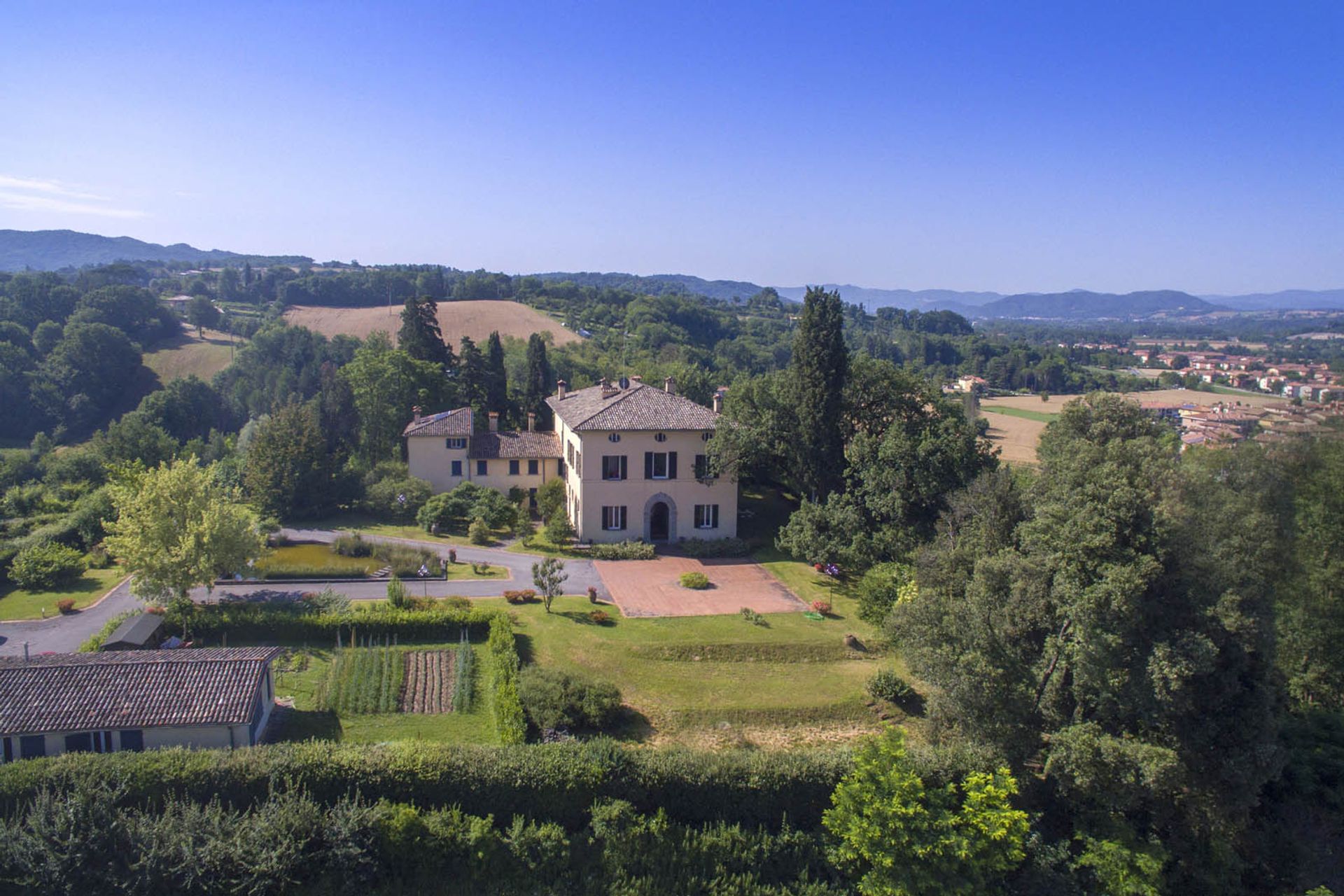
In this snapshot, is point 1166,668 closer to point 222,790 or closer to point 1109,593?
point 1109,593

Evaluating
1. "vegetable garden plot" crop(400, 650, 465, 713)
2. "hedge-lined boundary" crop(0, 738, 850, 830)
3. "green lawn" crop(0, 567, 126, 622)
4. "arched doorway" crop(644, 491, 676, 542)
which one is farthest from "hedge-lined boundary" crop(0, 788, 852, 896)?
"arched doorway" crop(644, 491, 676, 542)

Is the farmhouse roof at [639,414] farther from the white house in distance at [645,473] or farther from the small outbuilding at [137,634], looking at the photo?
the small outbuilding at [137,634]

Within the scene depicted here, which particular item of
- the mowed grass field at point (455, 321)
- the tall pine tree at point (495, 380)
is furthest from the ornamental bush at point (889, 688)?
the mowed grass field at point (455, 321)

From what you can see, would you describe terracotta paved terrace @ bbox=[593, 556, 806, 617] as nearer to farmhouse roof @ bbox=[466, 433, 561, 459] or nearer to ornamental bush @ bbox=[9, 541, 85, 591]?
farmhouse roof @ bbox=[466, 433, 561, 459]

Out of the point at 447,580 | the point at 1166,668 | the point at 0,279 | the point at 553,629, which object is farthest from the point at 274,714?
the point at 0,279

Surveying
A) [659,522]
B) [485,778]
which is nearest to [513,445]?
[659,522]

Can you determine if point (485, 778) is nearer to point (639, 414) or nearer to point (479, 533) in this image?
point (479, 533)
